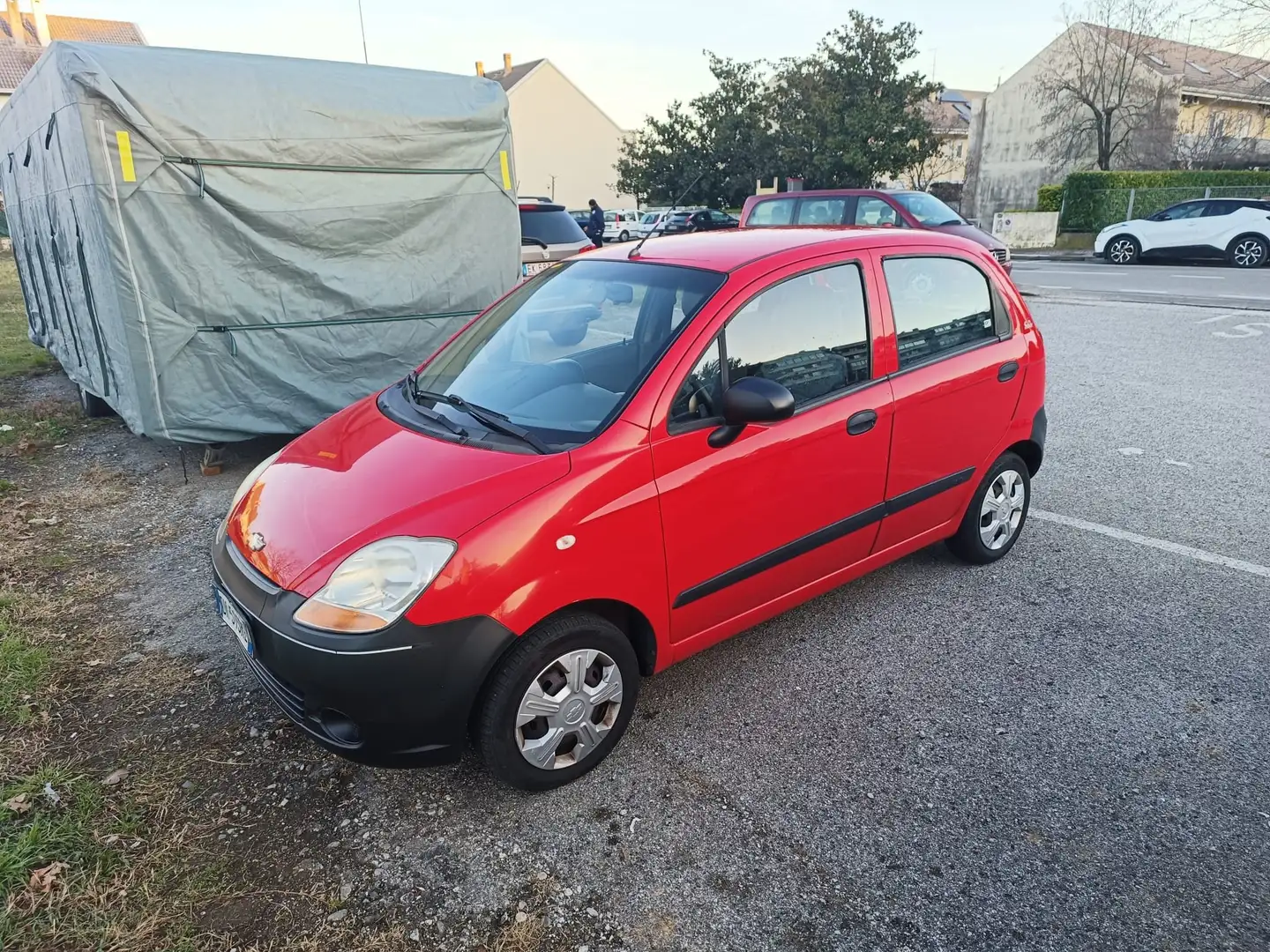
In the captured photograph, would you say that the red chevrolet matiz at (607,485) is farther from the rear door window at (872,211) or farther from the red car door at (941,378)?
the rear door window at (872,211)

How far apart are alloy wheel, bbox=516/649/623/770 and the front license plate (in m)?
0.91

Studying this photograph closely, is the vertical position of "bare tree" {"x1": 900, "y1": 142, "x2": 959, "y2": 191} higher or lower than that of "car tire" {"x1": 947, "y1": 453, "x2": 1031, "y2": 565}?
higher

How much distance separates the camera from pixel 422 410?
3.19 meters

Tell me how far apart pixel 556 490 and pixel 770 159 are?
110 feet

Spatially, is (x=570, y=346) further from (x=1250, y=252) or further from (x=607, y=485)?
(x=1250, y=252)

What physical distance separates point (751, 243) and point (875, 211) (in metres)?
10.3

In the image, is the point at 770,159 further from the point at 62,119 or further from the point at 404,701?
the point at 404,701

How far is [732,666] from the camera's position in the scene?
11.2ft

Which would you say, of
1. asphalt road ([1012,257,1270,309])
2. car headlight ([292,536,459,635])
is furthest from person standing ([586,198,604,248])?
car headlight ([292,536,459,635])

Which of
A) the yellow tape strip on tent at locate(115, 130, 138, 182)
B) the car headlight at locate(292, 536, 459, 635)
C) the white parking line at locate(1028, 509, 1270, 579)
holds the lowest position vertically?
the white parking line at locate(1028, 509, 1270, 579)

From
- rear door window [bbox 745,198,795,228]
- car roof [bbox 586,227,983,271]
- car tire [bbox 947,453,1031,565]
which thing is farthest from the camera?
rear door window [bbox 745,198,795,228]

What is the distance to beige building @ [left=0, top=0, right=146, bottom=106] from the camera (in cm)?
4166

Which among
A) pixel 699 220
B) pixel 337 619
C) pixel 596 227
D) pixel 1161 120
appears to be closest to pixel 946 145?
pixel 1161 120

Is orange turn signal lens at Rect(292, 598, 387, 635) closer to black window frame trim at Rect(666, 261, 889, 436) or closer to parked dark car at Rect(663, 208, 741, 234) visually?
black window frame trim at Rect(666, 261, 889, 436)
